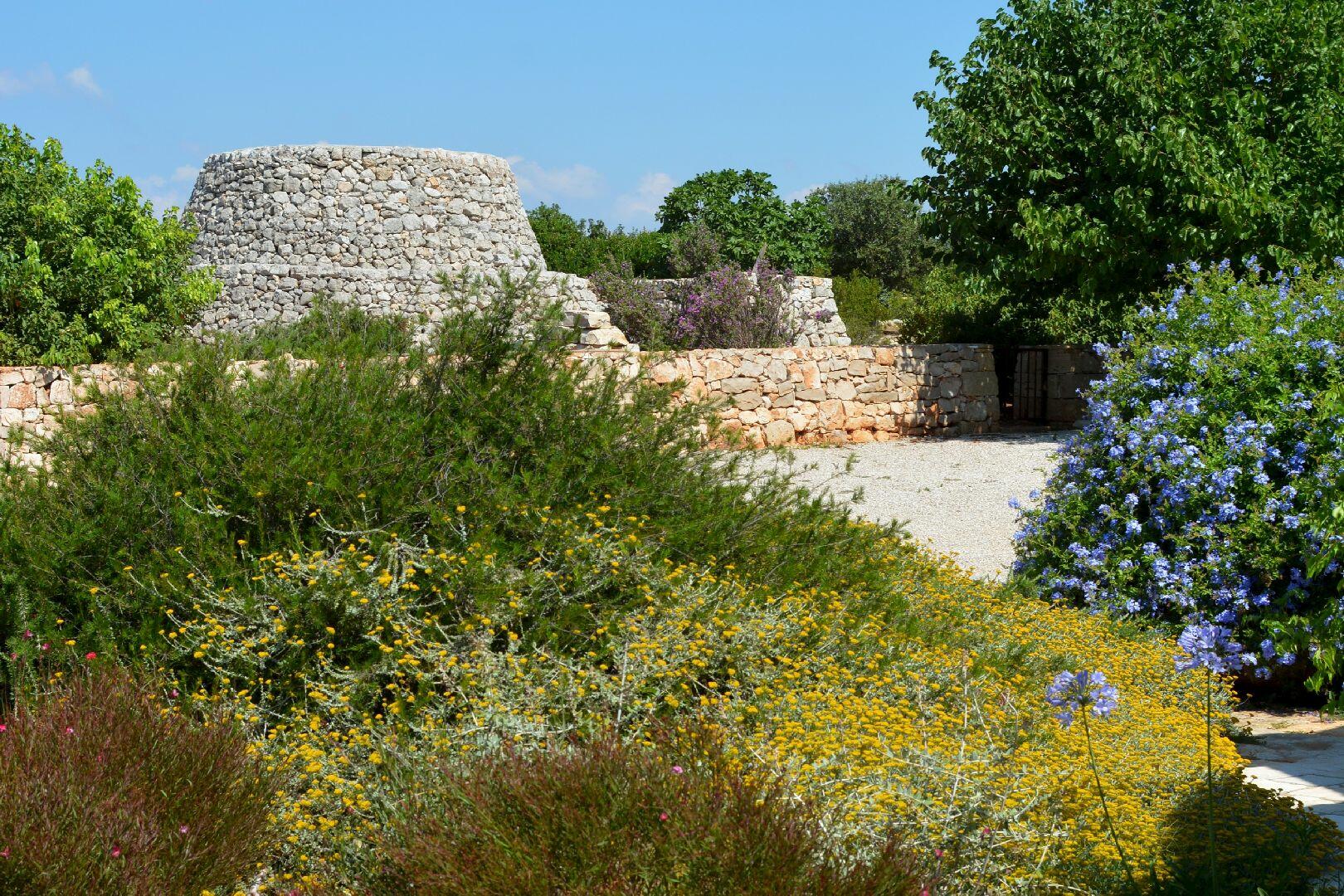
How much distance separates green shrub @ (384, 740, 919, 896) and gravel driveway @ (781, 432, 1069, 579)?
16.5ft

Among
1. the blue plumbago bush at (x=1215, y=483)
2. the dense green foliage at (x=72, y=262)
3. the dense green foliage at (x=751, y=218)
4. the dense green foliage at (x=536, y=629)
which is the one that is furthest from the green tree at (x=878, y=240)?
the dense green foliage at (x=536, y=629)

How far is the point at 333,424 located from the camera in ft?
16.5

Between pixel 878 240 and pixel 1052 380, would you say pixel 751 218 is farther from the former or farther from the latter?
pixel 878 240

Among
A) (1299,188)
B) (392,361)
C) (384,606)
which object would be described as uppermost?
(1299,188)

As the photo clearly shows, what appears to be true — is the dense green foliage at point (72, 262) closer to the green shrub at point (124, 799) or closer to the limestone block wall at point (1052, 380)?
the green shrub at point (124, 799)

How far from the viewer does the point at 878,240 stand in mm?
35406

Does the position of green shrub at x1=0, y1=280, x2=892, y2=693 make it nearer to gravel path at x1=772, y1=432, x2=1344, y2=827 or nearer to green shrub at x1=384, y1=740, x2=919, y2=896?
gravel path at x1=772, y1=432, x2=1344, y2=827

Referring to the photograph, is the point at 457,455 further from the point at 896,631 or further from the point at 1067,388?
the point at 1067,388

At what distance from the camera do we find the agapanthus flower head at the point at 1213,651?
546 centimetres

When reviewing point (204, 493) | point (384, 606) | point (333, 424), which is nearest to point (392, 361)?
point (333, 424)

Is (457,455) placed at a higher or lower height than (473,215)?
lower

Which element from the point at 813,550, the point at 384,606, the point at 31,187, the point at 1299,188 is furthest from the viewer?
the point at 1299,188

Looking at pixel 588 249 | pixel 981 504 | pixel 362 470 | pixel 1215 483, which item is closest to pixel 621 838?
pixel 362 470

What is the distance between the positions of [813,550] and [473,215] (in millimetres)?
15203
